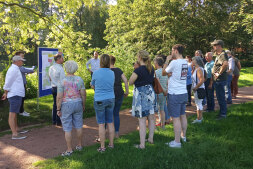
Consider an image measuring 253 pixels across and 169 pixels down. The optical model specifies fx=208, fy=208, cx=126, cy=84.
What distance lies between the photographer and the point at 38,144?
5.00 meters

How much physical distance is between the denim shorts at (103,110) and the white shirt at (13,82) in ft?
8.10

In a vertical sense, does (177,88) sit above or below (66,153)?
above

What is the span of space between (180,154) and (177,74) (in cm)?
153

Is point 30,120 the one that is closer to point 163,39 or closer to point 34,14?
point 34,14

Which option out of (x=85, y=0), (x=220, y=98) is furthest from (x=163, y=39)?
(x=220, y=98)

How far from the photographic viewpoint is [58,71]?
229 inches

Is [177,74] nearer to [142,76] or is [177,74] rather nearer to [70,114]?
[142,76]

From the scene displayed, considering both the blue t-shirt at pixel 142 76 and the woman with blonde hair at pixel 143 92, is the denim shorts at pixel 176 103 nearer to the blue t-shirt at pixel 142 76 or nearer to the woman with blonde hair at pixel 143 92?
the woman with blonde hair at pixel 143 92

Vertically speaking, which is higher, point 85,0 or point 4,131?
point 85,0

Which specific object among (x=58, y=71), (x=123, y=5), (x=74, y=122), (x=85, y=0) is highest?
(x=123, y=5)

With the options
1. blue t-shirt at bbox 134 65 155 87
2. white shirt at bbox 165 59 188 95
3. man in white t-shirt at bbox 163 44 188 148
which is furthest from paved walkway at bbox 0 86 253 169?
white shirt at bbox 165 59 188 95

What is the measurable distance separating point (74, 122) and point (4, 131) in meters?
3.21

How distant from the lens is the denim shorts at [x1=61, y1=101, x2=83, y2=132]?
4.04 m

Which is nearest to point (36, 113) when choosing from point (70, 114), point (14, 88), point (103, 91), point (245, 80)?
point (14, 88)
